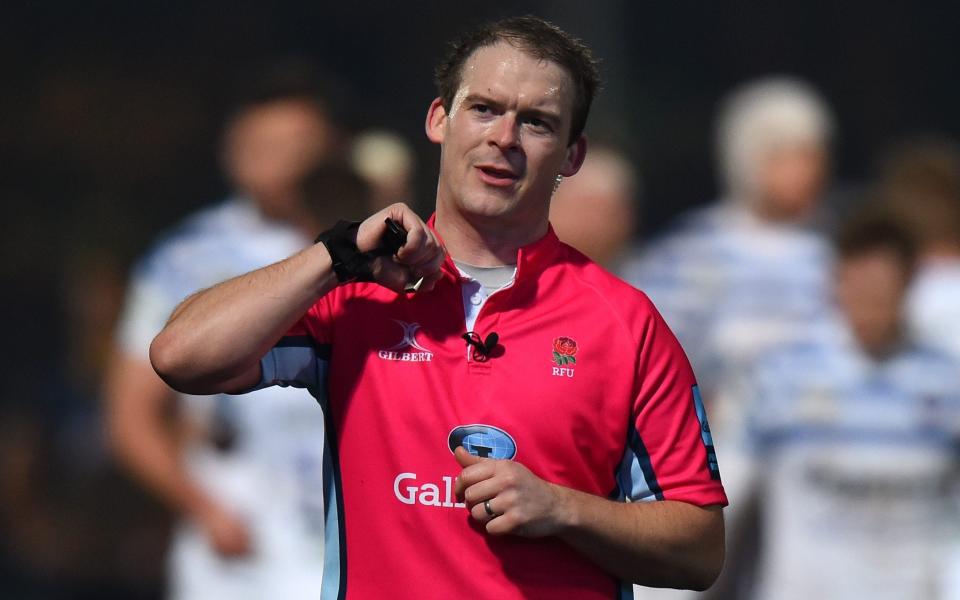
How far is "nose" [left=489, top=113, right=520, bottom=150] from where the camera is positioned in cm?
346

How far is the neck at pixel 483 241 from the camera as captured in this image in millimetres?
3588

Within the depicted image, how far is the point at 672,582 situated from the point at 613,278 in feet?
1.91

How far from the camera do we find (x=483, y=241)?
11.8 ft

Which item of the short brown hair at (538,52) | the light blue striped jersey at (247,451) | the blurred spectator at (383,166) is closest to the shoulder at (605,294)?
the short brown hair at (538,52)

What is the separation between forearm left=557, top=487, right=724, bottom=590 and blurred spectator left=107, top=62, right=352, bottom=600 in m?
3.48

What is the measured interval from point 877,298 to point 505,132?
160 inches

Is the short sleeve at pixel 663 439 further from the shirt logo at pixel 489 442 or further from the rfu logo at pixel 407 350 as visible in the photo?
the rfu logo at pixel 407 350

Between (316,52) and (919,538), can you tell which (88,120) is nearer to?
(316,52)

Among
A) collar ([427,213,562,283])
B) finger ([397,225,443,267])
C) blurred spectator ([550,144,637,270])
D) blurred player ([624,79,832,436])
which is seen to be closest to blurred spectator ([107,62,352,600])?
blurred spectator ([550,144,637,270])

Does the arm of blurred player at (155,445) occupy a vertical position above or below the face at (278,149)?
below

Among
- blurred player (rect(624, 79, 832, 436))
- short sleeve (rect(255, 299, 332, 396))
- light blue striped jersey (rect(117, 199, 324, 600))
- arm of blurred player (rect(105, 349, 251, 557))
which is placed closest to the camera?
short sleeve (rect(255, 299, 332, 396))

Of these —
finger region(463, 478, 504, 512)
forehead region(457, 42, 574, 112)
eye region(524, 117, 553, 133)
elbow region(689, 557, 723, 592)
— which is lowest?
elbow region(689, 557, 723, 592)

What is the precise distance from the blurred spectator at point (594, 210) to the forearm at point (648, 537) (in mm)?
3940

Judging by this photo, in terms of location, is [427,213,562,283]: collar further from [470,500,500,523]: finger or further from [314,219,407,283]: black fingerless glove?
[470,500,500,523]: finger
